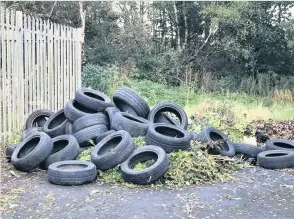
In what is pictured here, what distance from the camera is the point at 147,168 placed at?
5.78m

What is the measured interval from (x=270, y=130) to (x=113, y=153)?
5.12 m

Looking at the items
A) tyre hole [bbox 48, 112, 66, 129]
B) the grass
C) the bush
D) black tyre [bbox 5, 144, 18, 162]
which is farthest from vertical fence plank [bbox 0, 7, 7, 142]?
the bush

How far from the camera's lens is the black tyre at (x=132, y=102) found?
317 inches

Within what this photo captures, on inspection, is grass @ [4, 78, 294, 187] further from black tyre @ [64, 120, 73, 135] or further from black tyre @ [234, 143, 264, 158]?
black tyre @ [64, 120, 73, 135]

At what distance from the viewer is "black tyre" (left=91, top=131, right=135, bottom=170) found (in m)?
6.16

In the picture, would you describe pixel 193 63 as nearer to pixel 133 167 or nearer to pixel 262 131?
pixel 262 131

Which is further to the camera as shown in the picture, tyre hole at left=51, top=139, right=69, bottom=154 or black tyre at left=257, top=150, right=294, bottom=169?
tyre hole at left=51, top=139, right=69, bottom=154

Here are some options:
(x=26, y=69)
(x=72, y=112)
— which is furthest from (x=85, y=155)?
(x=26, y=69)

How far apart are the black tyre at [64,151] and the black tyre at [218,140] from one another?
2053 mm

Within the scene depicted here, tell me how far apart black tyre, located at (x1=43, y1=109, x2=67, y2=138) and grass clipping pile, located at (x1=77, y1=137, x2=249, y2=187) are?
41.8 inches

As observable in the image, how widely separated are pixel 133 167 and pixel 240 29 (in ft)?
49.4

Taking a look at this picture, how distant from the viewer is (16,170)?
651 centimetres

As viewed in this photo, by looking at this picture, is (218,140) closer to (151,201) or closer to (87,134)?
(87,134)

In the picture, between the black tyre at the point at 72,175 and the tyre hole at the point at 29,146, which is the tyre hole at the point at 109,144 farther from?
the tyre hole at the point at 29,146
